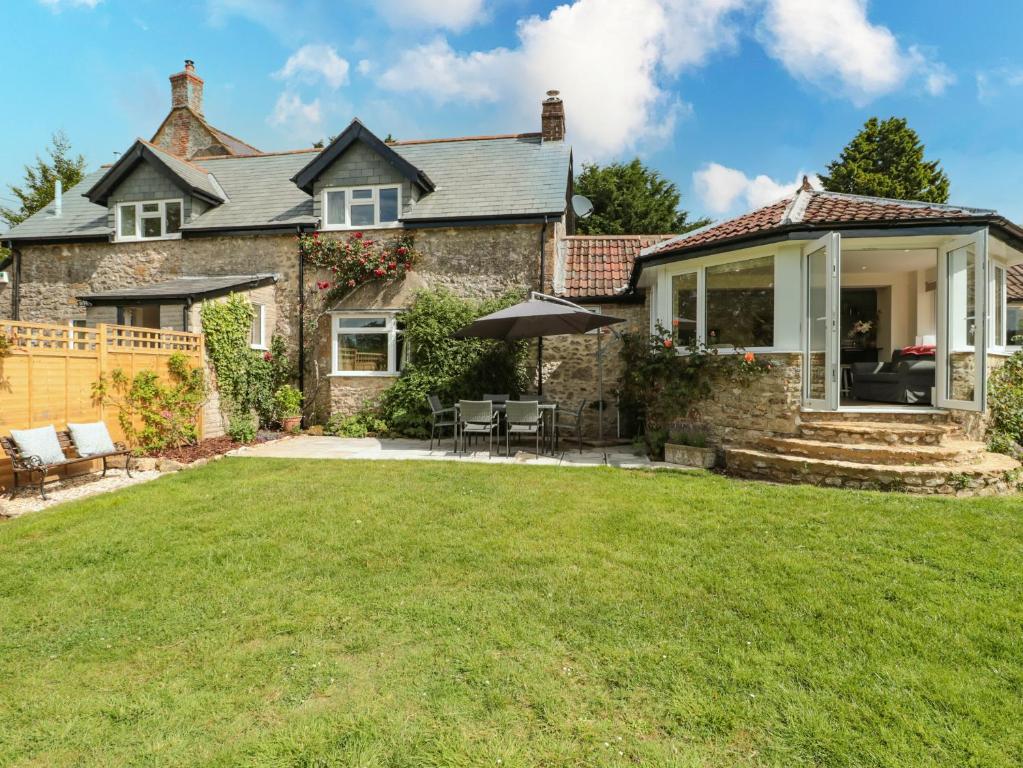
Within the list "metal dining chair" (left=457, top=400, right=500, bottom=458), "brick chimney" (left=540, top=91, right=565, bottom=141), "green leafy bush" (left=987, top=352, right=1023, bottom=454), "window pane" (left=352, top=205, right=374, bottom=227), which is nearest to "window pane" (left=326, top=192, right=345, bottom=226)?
"window pane" (left=352, top=205, right=374, bottom=227)

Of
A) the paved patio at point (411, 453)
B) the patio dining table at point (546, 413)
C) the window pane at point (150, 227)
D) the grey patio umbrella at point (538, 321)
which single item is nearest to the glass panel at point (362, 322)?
the paved patio at point (411, 453)

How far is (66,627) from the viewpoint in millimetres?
3619

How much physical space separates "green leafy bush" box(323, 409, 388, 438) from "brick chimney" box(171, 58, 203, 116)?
1566 centimetres

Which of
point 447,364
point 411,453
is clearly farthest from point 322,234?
point 411,453

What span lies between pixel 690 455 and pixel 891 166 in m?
23.6

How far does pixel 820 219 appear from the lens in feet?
25.8

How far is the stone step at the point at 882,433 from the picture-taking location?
726cm

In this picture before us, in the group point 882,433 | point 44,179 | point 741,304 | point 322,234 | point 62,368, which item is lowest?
point 882,433

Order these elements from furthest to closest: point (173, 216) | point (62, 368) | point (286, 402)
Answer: point (173, 216)
point (286, 402)
point (62, 368)

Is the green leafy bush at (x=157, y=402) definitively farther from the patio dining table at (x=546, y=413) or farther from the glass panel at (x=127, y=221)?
the glass panel at (x=127, y=221)

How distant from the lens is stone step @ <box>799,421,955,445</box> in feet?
23.8

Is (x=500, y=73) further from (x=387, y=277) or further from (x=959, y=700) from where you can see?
(x=959, y=700)

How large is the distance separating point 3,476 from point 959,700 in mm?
10728

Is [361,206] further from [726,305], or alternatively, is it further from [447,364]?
[726,305]
